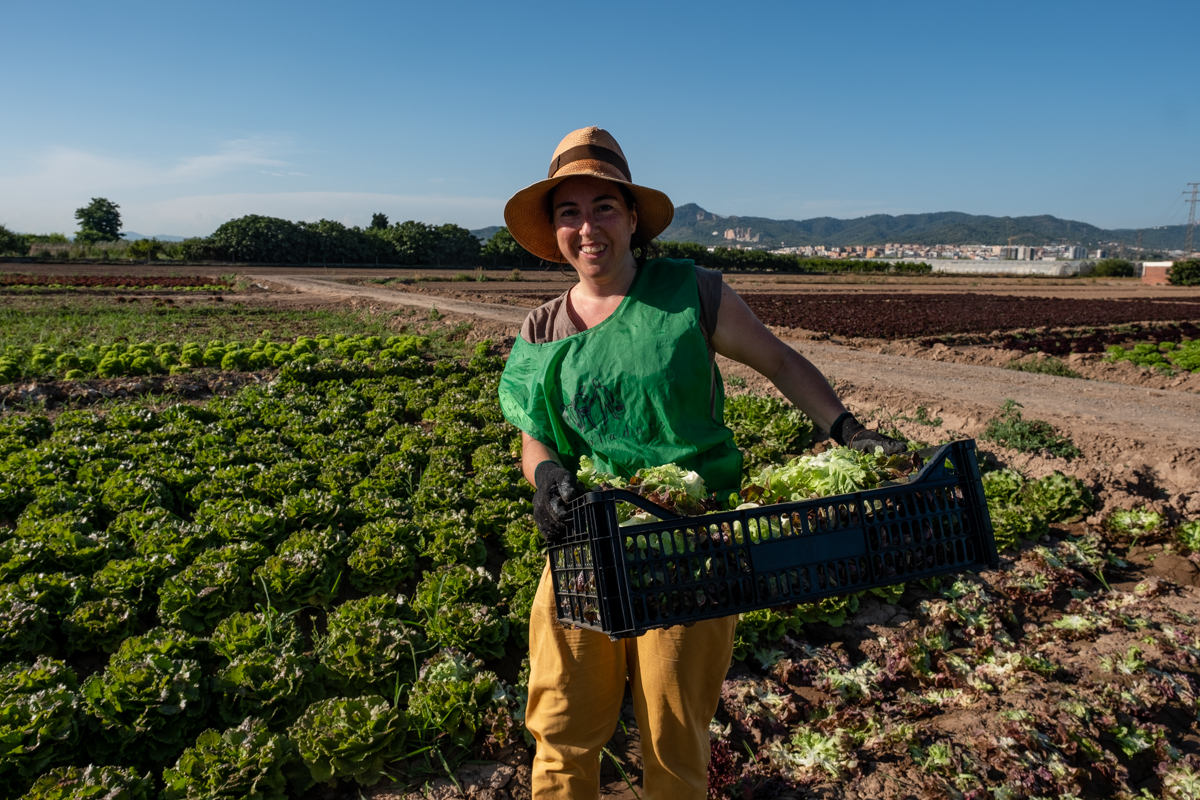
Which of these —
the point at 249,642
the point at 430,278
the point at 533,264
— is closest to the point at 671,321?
the point at 249,642

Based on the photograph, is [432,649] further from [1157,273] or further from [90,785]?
[1157,273]

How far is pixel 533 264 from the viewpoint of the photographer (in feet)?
255

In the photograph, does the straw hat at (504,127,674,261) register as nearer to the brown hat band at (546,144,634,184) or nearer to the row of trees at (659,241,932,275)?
the brown hat band at (546,144,634,184)

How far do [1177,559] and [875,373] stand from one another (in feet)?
22.0

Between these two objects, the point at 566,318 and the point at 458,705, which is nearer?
the point at 566,318

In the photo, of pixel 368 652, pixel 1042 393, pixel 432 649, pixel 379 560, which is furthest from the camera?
pixel 1042 393

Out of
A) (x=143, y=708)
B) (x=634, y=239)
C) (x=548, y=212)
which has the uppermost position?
(x=548, y=212)

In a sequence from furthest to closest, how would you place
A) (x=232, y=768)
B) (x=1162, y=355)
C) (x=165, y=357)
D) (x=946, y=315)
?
(x=946, y=315), (x=1162, y=355), (x=165, y=357), (x=232, y=768)

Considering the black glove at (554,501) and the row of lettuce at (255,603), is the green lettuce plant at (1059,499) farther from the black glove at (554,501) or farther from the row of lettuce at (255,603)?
the black glove at (554,501)

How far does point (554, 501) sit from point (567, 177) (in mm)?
1143

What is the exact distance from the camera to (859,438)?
2.22 meters

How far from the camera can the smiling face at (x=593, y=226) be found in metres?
2.29

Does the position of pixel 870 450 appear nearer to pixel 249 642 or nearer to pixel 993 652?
pixel 993 652

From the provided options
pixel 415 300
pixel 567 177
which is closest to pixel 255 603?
pixel 567 177
